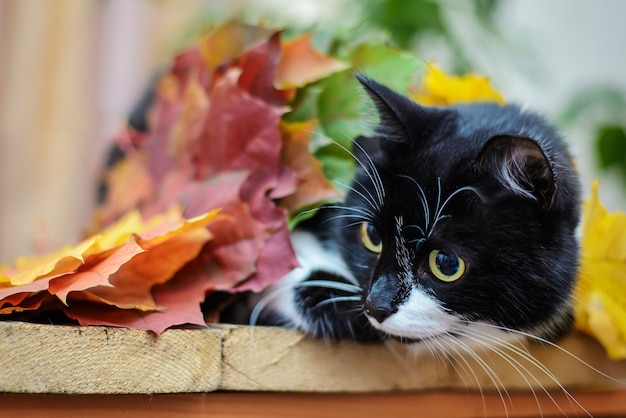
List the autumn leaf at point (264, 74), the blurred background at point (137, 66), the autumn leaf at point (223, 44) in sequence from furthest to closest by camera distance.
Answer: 1. the blurred background at point (137, 66)
2. the autumn leaf at point (223, 44)
3. the autumn leaf at point (264, 74)

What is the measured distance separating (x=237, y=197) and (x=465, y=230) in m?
0.27

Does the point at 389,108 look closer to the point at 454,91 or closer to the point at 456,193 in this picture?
the point at 456,193

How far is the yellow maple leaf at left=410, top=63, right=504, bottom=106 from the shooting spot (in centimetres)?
87

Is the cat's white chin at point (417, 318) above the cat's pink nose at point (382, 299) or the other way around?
the other way around

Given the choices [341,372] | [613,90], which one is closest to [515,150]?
[341,372]

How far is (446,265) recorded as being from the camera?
585 millimetres

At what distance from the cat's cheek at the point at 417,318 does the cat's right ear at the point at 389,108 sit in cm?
17

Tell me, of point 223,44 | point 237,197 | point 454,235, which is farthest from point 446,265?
point 223,44

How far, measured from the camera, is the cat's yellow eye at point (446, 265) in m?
0.58

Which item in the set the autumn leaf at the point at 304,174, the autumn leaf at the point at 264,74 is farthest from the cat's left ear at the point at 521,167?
the autumn leaf at the point at 264,74

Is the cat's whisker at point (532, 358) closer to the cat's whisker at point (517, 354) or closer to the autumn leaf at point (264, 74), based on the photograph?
the cat's whisker at point (517, 354)

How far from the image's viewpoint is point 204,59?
902mm

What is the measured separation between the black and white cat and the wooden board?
0.04 m

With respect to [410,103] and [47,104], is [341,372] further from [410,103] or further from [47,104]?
[47,104]
